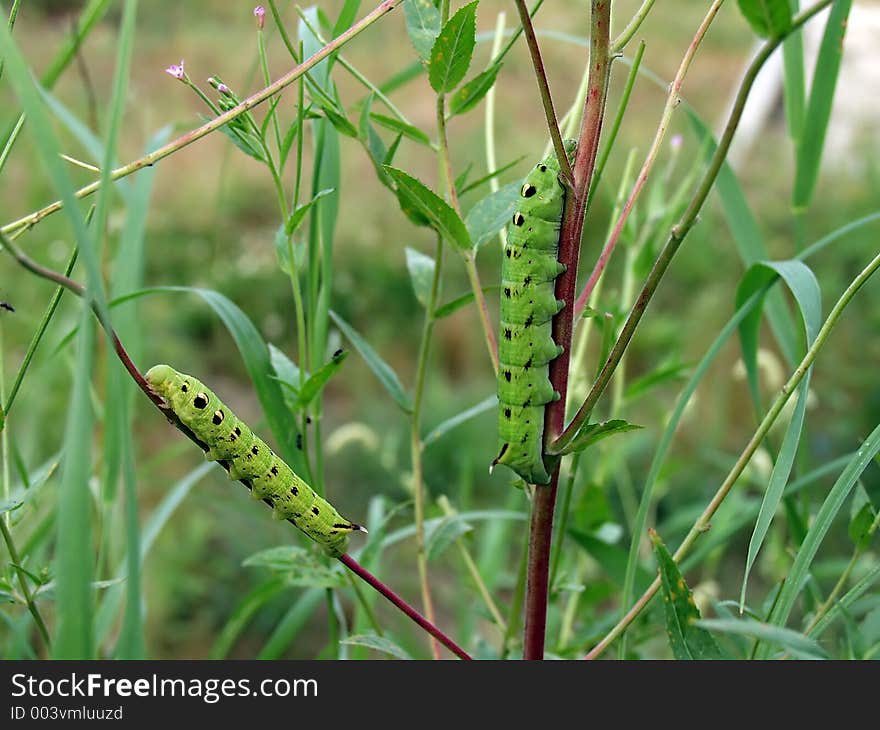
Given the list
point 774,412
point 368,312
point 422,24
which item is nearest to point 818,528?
point 774,412

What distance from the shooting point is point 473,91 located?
648mm

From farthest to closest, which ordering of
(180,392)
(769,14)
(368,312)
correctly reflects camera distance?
1. (368,312)
2. (180,392)
3. (769,14)

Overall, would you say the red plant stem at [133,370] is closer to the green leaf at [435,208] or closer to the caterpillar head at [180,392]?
the caterpillar head at [180,392]

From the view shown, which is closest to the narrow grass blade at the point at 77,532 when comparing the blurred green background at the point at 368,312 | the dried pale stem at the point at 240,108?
the dried pale stem at the point at 240,108

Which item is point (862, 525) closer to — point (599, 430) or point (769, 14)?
point (599, 430)

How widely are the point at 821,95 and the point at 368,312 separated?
2.66 m

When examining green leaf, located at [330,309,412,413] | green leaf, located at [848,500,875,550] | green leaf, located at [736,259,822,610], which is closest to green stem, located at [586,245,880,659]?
green leaf, located at [736,259,822,610]

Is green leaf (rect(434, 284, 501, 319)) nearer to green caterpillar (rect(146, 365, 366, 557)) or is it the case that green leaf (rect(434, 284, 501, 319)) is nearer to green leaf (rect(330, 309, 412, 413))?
green leaf (rect(330, 309, 412, 413))

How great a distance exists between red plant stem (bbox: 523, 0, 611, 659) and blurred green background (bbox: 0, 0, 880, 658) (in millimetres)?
514

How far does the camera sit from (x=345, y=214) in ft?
13.0

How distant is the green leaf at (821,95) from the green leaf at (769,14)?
1.22 ft

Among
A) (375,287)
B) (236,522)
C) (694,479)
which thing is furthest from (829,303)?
(236,522)
